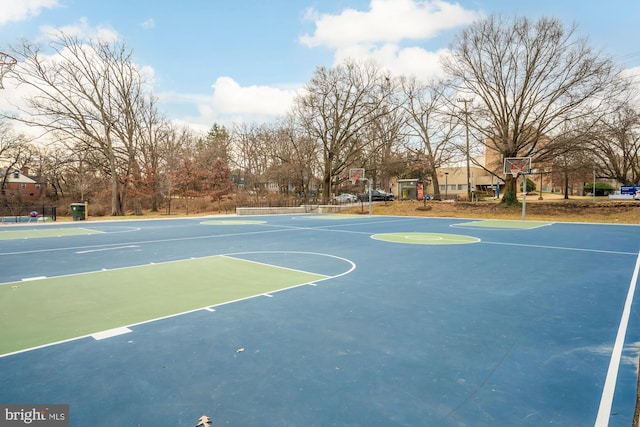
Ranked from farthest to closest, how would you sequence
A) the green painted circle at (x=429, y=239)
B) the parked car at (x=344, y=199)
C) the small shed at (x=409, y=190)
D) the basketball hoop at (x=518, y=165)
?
the small shed at (x=409, y=190) < the parked car at (x=344, y=199) < the basketball hoop at (x=518, y=165) < the green painted circle at (x=429, y=239)

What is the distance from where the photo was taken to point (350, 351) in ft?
13.7

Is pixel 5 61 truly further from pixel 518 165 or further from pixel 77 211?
pixel 518 165

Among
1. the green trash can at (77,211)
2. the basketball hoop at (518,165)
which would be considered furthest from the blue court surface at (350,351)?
the green trash can at (77,211)

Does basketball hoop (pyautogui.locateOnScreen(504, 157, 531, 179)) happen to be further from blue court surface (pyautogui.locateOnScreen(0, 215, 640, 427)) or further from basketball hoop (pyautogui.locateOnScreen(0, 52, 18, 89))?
basketball hoop (pyautogui.locateOnScreen(0, 52, 18, 89))

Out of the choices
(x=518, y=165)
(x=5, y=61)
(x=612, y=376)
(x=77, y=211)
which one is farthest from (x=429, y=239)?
(x=77, y=211)

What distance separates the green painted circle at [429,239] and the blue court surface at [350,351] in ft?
15.3

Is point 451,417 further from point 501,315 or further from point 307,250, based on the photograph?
point 307,250

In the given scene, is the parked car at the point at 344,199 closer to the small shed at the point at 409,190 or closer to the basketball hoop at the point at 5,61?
the small shed at the point at 409,190

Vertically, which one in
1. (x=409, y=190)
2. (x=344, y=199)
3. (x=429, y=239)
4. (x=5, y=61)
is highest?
(x=5, y=61)

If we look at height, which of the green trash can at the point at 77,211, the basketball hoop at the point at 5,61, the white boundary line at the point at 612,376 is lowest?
the white boundary line at the point at 612,376

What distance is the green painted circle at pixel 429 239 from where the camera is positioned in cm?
1366

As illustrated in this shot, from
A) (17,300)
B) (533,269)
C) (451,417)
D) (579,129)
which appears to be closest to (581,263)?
(533,269)

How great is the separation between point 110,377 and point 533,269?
28.8 ft

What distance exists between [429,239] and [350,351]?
11190mm
